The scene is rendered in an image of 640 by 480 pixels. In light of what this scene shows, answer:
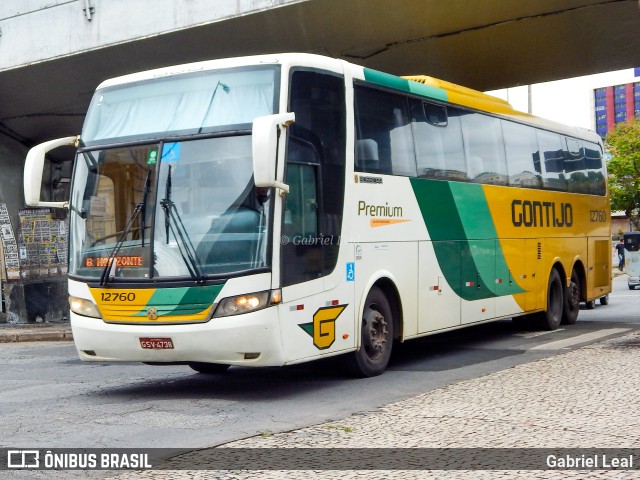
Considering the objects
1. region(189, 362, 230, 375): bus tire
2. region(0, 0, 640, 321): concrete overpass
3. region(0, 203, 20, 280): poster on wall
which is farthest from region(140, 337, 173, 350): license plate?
region(0, 203, 20, 280): poster on wall

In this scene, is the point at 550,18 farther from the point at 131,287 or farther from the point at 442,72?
the point at 131,287

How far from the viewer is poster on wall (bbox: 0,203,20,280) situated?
21422 mm

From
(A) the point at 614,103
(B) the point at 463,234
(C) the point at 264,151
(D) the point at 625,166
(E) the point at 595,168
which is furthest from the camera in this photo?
(A) the point at 614,103

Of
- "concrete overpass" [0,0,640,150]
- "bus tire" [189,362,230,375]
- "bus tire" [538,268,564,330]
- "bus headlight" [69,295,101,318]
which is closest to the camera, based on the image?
"bus headlight" [69,295,101,318]

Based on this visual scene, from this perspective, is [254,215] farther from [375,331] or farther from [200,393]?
[375,331]

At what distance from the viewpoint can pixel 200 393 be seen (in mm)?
9953

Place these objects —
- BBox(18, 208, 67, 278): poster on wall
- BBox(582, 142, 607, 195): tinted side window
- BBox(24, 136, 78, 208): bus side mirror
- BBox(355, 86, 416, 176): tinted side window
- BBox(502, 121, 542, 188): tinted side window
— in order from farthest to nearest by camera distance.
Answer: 1. BBox(18, 208, 67, 278): poster on wall
2. BBox(582, 142, 607, 195): tinted side window
3. BBox(502, 121, 542, 188): tinted side window
4. BBox(355, 86, 416, 176): tinted side window
5. BBox(24, 136, 78, 208): bus side mirror

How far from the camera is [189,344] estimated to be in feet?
29.9

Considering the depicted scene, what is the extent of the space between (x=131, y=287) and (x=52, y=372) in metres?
3.79

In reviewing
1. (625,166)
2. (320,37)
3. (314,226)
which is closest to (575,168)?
(320,37)

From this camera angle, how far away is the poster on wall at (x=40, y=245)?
2158cm

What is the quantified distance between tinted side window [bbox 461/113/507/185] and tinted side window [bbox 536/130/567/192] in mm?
2021

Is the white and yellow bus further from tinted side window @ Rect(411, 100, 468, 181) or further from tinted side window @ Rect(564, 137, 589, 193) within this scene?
tinted side window @ Rect(564, 137, 589, 193)

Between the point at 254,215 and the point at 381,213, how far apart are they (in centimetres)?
233
